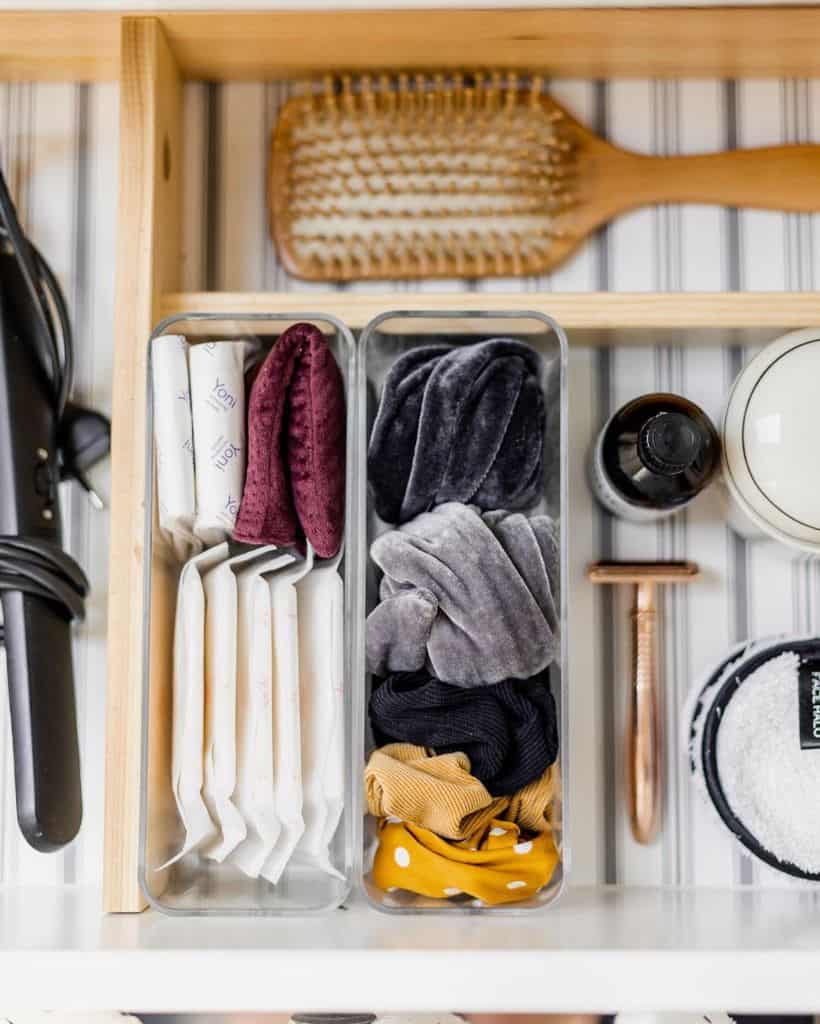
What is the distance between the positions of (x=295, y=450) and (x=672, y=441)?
24cm

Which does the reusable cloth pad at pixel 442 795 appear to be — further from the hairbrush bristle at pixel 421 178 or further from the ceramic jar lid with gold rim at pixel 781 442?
the hairbrush bristle at pixel 421 178

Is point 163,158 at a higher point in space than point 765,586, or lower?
higher

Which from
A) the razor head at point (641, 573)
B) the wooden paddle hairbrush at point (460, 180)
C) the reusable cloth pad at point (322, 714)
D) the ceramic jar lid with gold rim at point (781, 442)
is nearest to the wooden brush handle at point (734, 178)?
the wooden paddle hairbrush at point (460, 180)

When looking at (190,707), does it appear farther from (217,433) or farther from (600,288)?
(600,288)

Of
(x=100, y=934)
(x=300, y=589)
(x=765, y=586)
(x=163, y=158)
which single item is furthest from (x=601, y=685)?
(x=163, y=158)

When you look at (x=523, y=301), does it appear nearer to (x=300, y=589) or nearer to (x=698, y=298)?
(x=698, y=298)

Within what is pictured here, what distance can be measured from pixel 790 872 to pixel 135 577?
0.51 metres

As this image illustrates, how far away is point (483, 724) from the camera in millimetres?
666

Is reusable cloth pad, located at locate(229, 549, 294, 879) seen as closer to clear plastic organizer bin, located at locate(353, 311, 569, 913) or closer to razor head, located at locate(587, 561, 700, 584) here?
clear plastic organizer bin, located at locate(353, 311, 569, 913)

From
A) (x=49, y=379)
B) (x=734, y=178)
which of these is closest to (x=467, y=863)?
(x=49, y=379)

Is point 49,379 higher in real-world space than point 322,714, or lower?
higher

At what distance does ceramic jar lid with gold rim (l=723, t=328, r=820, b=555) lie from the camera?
71 cm

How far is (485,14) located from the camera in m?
0.73

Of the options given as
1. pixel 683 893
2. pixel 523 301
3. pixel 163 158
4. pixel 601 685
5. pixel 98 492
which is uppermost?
pixel 163 158
